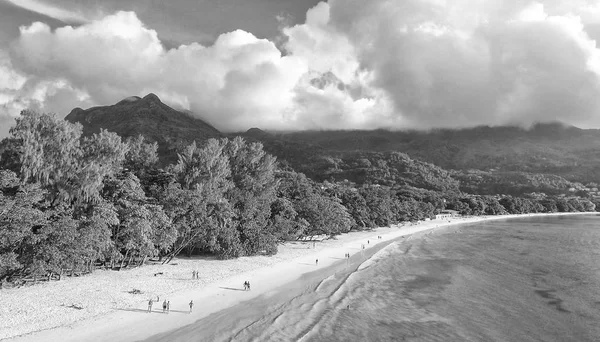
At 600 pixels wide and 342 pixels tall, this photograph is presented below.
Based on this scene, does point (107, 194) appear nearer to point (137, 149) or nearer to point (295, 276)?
point (137, 149)

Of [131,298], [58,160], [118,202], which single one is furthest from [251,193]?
[58,160]

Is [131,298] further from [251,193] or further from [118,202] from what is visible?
[251,193]

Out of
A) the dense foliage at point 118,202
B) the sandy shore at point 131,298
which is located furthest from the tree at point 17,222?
the sandy shore at point 131,298

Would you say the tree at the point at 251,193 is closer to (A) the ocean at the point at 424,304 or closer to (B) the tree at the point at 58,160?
(A) the ocean at the point at 424,304

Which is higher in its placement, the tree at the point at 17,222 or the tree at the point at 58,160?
the tree at the point at 58,160

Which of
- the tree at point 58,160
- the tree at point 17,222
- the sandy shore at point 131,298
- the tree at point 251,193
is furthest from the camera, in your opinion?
the tree at point 251,193

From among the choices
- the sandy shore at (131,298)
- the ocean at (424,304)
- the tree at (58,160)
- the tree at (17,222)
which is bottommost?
the ocean at (424,304)
